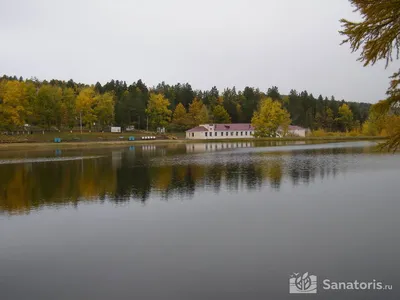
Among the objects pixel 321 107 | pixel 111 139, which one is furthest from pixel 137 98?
pixel 321 107

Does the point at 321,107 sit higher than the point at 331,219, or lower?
higher

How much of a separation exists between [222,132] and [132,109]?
22.3 metres

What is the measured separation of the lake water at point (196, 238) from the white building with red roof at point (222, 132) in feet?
217

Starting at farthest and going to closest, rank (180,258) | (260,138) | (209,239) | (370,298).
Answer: (260,138) → (209,239) → (180,258) → (370,298)

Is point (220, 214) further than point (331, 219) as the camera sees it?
Yes

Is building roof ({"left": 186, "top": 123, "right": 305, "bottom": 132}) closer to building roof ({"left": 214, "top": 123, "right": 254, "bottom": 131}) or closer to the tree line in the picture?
building roof ({"left": 214, "top": 123, "right": 254, "bottom": 131})

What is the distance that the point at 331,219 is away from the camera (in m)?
13.9

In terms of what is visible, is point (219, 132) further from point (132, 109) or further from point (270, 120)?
point (132, 109)

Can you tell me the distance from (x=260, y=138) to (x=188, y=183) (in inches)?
2401

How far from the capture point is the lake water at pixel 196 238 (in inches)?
351

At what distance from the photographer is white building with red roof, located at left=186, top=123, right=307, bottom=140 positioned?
291ft

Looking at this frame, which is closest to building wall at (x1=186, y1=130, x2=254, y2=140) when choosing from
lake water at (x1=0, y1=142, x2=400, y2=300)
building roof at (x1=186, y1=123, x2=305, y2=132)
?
building roof at (x1=186, y1=123, x2=305, y2=132)

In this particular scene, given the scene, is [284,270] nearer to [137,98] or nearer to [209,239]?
[209,239]

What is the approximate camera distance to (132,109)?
9056 cm
